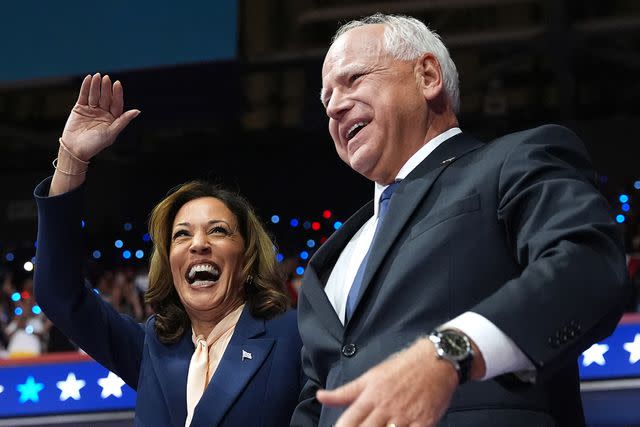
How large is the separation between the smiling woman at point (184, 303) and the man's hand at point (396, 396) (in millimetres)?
1114

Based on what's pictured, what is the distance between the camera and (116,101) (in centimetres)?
188

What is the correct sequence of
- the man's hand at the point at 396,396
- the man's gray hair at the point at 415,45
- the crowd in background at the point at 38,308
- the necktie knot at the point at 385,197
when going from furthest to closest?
the crowd in background at the point at 38,308 → the man's gray hair at the point at 415,45 → the necktie knot at the point at 385,197 → the man's hand at the point at 396,396

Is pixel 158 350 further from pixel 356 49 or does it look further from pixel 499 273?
pixel 499 273

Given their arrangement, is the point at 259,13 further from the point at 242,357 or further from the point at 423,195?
the point at 423,195

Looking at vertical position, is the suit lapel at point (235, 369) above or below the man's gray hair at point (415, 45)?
below

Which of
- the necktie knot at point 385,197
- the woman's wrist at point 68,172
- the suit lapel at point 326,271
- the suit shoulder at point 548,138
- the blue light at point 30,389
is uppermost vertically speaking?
the suit shoulder at point 548,138

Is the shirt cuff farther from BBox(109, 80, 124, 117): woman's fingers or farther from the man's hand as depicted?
BBox(109, 80, 124, 117): woman's fingers

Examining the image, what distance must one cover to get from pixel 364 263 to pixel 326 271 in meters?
0.16

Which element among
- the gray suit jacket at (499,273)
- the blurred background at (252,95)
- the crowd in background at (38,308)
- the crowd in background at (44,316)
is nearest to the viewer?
the gray suit jacket at (499,273)

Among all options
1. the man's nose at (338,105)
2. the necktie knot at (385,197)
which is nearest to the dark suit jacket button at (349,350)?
the necktie knot at (385,197)

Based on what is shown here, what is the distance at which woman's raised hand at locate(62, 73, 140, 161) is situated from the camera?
185 cm

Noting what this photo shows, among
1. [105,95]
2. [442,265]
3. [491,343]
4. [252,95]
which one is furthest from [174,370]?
[252,95]

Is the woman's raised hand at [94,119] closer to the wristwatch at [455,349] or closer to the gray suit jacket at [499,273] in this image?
the gray suit jacket at [499,273]

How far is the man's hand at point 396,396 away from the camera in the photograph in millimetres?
Answer: 852
